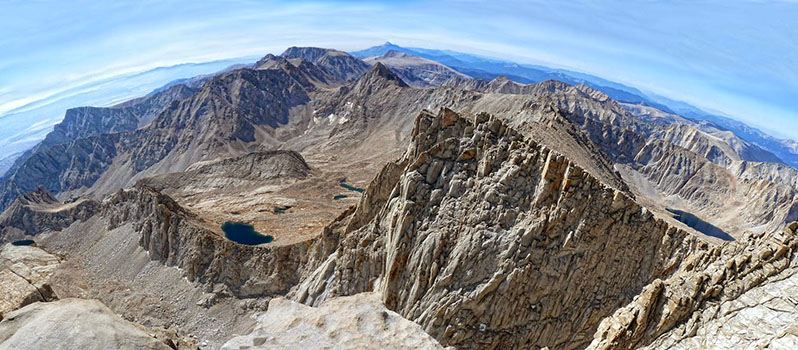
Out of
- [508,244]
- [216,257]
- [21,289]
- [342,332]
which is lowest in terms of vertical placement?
[216,257]

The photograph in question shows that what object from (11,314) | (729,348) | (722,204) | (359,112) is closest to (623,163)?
(722,204)

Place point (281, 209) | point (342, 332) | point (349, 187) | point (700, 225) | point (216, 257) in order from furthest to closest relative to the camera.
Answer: point (349, 187)
point (700, 225)
point (281, 209)
point (216, 257)
point (342, 332)

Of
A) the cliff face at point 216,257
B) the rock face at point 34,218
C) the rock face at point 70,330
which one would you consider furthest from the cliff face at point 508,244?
the rock face at point 34,218

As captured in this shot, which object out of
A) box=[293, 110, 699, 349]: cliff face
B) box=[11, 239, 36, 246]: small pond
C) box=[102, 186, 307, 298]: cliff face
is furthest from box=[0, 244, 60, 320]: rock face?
Answer: box=[11, 239, 36, 246]: small pond

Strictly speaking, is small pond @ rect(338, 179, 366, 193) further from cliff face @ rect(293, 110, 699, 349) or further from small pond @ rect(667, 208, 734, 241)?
small pond @ rect(667, 208, 734, 241)

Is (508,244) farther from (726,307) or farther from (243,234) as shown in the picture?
(243,234)

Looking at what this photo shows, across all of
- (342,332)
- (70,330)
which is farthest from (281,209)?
(70,330)

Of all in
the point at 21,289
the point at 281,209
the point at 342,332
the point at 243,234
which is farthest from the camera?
the point at 281,209
